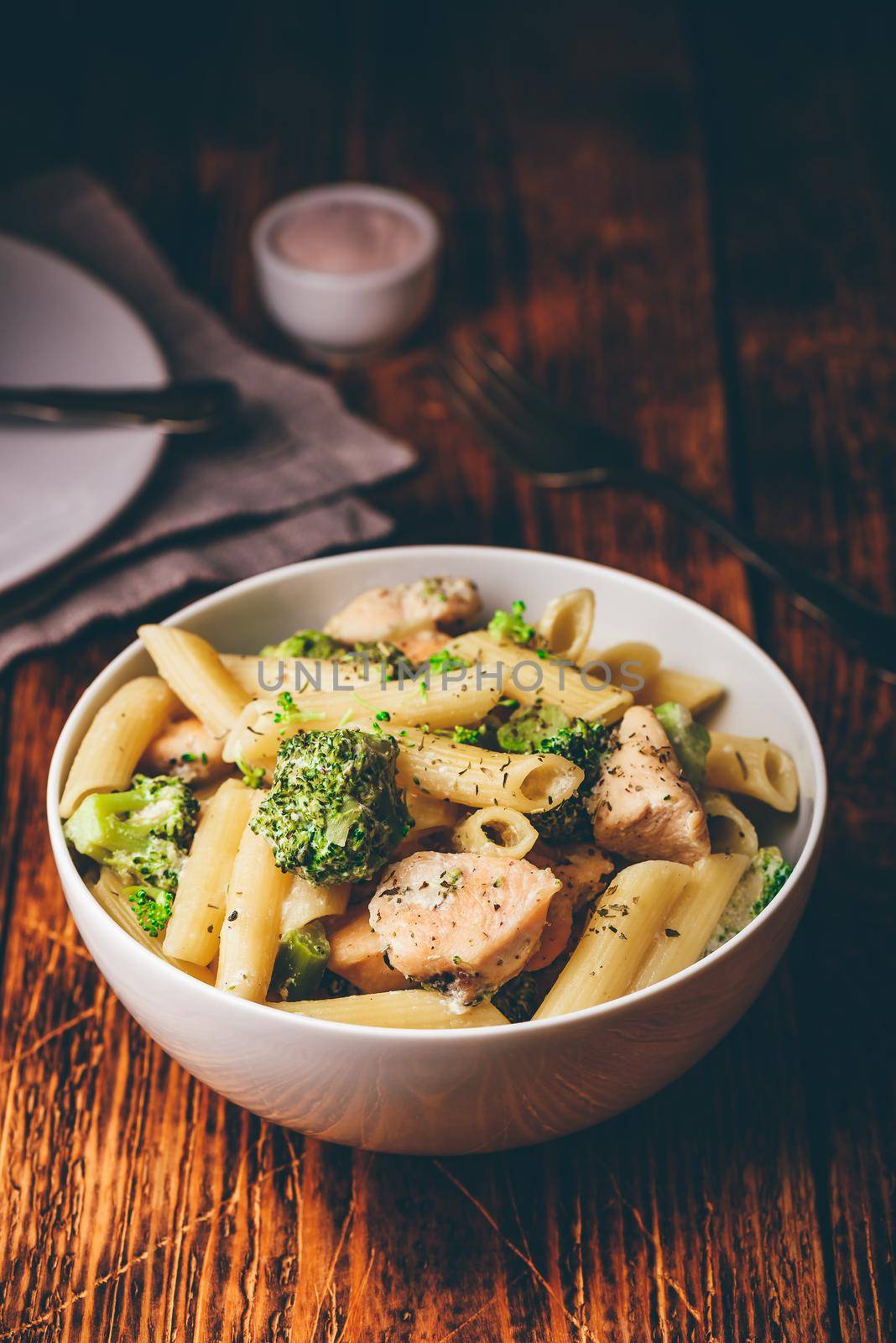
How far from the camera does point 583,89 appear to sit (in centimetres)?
374

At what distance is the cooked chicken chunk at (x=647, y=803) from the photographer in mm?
1584

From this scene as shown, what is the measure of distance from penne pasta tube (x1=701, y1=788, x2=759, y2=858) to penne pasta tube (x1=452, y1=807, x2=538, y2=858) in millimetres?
293

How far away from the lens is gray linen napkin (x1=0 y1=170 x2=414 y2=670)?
2.43 meters

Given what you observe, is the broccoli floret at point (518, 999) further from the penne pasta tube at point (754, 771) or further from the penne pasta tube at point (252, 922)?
the penne pasta tube at point (754, 771)

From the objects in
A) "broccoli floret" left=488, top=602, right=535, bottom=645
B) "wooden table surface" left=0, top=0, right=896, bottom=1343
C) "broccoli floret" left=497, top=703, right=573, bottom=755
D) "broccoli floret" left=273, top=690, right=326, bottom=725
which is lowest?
"wooden table surface" left=0, top=0, right=896, bottom=1343

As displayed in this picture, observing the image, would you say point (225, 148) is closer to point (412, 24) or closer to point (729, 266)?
point (412, 24)

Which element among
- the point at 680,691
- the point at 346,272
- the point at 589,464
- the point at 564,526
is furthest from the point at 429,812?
the point at 346,272

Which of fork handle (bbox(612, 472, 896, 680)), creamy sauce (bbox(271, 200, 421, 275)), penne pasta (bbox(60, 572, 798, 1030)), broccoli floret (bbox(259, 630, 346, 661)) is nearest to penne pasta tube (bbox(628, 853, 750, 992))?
penne pasta (bbox(60, 572, 798, 1030))

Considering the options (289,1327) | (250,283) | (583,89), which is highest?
(583,89)

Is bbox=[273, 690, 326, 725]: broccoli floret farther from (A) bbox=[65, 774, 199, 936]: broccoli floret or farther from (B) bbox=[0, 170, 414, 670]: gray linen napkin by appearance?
(B) bbox=[0, 170, 414, 670]: gray linen napkin

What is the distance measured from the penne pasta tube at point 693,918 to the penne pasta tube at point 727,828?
0.22 feet

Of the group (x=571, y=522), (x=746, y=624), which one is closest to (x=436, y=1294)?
(x=746, y=624)

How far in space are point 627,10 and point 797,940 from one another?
305 cm

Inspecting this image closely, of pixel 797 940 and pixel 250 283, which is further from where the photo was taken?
pixel 250 283
